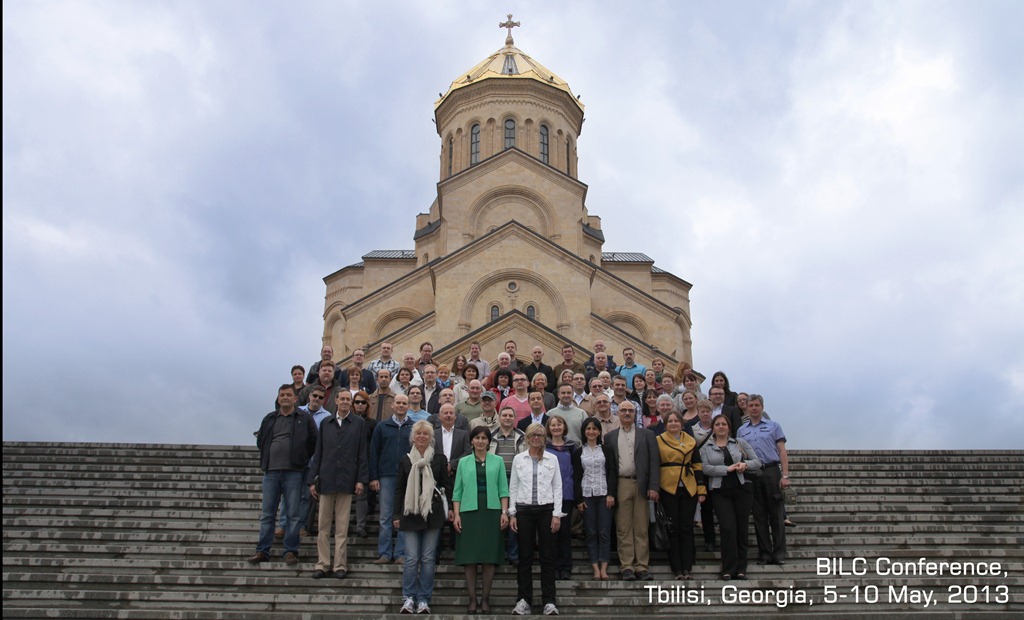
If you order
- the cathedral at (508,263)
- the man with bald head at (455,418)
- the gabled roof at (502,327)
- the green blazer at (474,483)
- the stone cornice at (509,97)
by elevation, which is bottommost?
the green blazer at (474,483)

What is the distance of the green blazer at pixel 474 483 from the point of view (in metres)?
6.70

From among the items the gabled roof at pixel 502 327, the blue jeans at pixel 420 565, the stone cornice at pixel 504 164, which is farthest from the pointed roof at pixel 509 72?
the blue jeans at pixel 420 565

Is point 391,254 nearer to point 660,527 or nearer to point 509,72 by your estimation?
point 509,72

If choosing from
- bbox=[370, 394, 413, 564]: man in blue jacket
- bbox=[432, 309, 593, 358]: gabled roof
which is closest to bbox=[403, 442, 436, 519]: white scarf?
bbox=[370, 394, 413, 564]: man in blue jacket

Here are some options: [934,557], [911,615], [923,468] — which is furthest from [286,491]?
[923,468]

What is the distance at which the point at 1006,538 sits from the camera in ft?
27.0

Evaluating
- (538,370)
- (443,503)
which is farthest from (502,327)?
(443,503)

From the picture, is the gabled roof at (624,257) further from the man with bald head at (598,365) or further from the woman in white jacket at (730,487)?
the woman in white jacket at (730,487)

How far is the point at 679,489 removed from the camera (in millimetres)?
7207

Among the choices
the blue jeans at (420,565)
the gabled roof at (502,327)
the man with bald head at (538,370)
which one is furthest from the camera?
the gabled roof at (502,327)

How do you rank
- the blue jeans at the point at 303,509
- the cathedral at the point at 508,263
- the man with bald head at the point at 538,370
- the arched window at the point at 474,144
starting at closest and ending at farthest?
the blue jeans at the point at 303,509, the man with bald head at the point at 538,370, the cathedral at the point at 508,263, the arched window at the point at 474,144

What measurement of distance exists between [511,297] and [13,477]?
14.2 meters

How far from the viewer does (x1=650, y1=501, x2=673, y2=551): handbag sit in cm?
719

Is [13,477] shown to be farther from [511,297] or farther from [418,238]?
[418,238]
